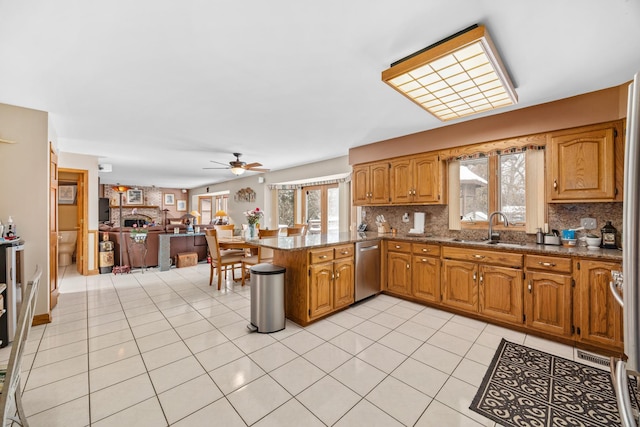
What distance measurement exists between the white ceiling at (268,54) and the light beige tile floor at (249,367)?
2.42 meters

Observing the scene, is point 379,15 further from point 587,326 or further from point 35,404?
point 35,404

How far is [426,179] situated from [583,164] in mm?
1606

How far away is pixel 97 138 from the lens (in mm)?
4211

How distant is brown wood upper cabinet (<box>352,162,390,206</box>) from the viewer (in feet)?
14.3

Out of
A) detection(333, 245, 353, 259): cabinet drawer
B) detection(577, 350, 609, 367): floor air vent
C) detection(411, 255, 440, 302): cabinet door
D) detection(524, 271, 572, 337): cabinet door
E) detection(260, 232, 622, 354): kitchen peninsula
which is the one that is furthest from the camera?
detection(411, 255, 440, 302): cabinet door

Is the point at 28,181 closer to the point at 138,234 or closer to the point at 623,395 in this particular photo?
the point at 138,234

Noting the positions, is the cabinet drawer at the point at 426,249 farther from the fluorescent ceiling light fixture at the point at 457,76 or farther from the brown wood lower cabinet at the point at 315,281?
the fluorescent ceiling light fixture at the point at 457,76

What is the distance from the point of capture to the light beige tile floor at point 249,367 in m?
1.71

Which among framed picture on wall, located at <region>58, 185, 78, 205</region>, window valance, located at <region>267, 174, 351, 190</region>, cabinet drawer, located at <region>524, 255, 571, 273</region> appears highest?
window valance, located at <region>267, 174, 351, 190</region>

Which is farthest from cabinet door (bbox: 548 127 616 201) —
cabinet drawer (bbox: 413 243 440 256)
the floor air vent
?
the floor air vent

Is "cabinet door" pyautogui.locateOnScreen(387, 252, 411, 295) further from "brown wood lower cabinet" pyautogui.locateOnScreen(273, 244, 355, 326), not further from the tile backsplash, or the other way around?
"brown wood lower cabinet" pyautogui.locateOnScreen(273, 244, 355, 326)

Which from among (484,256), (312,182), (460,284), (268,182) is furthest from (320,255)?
(268,182)

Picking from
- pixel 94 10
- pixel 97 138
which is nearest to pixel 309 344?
→ pixel 94 10

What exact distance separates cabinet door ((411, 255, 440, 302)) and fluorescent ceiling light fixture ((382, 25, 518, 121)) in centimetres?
186
